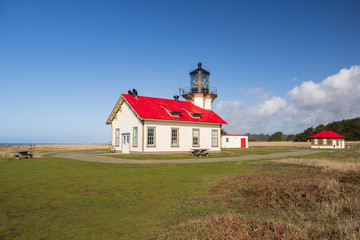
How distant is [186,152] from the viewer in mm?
28547

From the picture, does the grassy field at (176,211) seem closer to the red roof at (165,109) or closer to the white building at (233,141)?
the red roof at (165,109)

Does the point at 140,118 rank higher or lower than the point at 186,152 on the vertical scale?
higher

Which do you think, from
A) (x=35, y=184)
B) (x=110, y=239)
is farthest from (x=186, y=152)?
(x=110, y=239)

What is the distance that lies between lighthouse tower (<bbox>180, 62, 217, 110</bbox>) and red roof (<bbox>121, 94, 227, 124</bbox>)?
0.95 meters

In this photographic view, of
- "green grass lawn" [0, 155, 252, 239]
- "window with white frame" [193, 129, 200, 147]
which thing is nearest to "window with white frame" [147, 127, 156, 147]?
"window with white frame" [193, 129, 200, 147]

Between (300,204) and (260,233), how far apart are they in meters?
2.87

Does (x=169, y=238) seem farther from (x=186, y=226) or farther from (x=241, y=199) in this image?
(x=241, y=199)

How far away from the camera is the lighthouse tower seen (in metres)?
34.6

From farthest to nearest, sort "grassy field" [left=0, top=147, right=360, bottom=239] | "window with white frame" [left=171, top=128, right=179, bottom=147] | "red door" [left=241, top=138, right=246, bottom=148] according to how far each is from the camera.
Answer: "red door" [left=241, top=138, right=246, bottom=148], "window with white frame" [left=171, top=128, right=179, bottom=147], "grassy field" [left=0, top=147, right=360, bottom=239]

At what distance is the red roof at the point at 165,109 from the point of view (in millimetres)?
26719

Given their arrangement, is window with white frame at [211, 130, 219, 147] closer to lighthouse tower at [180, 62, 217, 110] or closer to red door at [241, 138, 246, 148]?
lighthouse tower at [180, 62, 217, 110]

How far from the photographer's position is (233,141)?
4959cm

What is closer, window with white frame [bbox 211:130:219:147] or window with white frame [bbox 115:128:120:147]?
window with white frame [bbox 115:128:120:147]

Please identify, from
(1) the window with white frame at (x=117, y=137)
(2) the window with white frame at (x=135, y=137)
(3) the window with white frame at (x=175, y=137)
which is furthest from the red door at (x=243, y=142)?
(2) the window with white frame at (x=135, y=137)
